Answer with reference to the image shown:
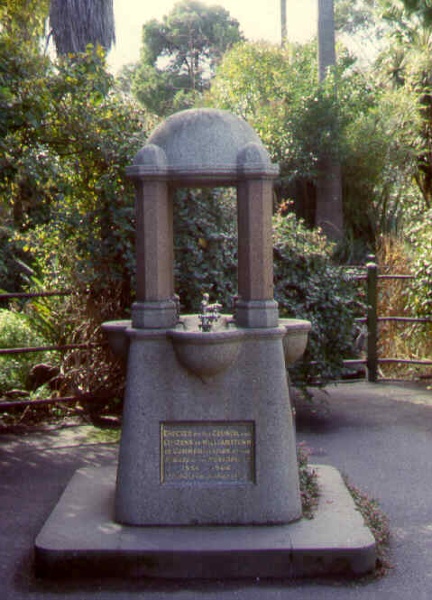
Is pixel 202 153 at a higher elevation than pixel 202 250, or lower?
higher

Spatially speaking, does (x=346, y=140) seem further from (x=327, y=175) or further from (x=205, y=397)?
(x=205, y=397)

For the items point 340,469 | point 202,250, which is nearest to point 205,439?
point 340,469

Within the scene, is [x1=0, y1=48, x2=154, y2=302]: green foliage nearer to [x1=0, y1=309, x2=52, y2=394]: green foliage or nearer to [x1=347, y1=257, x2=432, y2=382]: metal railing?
[x1=0, y1=309, x2=52, y2=394]: green foliage

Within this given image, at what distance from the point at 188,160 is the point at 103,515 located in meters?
2.33

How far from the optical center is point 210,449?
5695 millimetres

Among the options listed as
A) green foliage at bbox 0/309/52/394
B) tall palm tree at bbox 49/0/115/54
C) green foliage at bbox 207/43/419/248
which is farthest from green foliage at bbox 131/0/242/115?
green foliage at bbox 0/309/52/394

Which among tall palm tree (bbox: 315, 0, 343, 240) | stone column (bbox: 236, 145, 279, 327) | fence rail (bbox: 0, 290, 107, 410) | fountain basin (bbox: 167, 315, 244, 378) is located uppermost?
tall palm tree (bbox: 315, 0, 343, 240)

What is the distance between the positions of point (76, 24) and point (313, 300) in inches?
379

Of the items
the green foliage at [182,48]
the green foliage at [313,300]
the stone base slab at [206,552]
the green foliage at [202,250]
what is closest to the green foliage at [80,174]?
the green foliage at [202,250]

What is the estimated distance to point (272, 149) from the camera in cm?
2150

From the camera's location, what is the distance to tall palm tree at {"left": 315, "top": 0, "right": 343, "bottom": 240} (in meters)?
19.7

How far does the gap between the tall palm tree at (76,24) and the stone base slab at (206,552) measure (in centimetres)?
1265

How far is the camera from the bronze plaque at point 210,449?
18.6 ft

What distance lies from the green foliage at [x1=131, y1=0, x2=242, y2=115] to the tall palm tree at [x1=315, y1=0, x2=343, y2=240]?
19.6m
